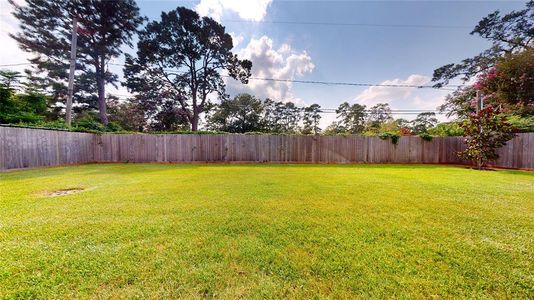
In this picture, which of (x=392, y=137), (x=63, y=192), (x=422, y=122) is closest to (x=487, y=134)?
(x=392, y=137)

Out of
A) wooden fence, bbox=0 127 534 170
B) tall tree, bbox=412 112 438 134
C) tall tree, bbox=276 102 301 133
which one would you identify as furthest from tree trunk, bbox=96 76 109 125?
tall tree, bbox=412 112 438 134

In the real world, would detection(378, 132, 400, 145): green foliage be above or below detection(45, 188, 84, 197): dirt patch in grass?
above

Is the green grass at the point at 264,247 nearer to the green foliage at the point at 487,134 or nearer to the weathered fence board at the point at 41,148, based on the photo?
the weathered fence board at the point at 41,148

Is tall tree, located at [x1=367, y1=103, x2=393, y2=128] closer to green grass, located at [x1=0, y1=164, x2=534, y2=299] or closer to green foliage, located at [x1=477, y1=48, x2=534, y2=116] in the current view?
green foliage, located at [x1=477, y1=48, x2=534, y2=116]

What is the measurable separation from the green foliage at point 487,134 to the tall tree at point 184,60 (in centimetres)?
1653

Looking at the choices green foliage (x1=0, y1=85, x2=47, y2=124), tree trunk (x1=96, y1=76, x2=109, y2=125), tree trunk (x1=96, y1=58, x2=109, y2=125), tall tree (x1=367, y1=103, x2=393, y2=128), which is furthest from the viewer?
tall tree (x1=367, y1=103, x2=393, y2=128)

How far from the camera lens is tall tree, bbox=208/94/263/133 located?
26.8 meters

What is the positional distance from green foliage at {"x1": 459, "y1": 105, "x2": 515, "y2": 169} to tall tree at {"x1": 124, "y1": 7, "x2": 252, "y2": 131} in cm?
1653

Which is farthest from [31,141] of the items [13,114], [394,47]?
[394,47]

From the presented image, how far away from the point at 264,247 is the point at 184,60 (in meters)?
19.9

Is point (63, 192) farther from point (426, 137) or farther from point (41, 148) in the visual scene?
point (426, 137)

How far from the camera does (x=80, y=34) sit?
1452 cm

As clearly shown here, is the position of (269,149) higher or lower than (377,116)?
lower

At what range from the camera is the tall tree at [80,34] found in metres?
13.6
